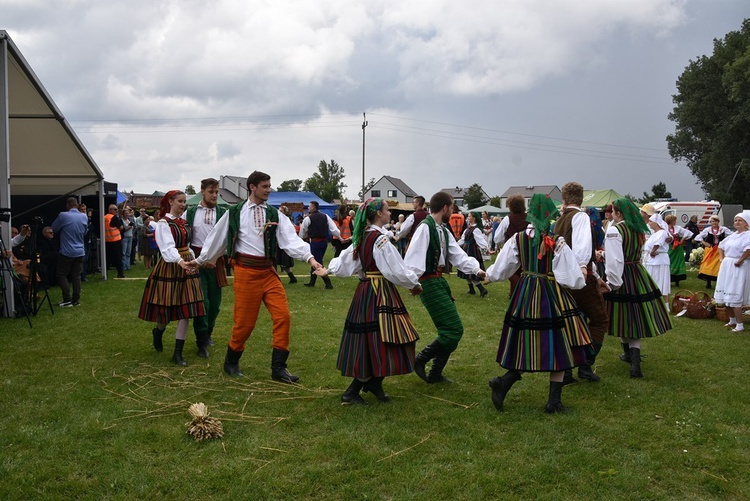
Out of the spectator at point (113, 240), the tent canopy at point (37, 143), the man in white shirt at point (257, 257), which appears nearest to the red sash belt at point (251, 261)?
the man in white shirt at point (257, 257)

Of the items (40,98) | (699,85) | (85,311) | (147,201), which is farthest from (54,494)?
(699,85)

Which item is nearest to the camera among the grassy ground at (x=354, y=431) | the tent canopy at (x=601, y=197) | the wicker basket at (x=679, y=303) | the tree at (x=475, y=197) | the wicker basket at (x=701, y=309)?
the grassy ground at (x=354, y=431)

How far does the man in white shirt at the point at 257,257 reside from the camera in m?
5.63

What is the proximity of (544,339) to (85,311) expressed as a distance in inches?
305

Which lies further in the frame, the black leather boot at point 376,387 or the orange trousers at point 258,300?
the orange trousers at point 258,300

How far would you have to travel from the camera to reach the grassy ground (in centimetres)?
359

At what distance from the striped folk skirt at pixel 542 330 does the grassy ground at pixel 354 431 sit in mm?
463

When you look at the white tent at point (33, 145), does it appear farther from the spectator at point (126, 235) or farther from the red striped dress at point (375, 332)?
the red striped dress at point (375, 332)

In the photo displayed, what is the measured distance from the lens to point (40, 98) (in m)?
10.4

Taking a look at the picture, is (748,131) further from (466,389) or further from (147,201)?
(466,389)

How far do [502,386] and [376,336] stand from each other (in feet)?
3.62

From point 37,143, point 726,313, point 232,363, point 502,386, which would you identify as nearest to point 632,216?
point 502,386

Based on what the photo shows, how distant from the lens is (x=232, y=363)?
19.5 feet

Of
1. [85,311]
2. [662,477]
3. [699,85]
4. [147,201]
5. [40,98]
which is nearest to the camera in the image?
[662,477]
